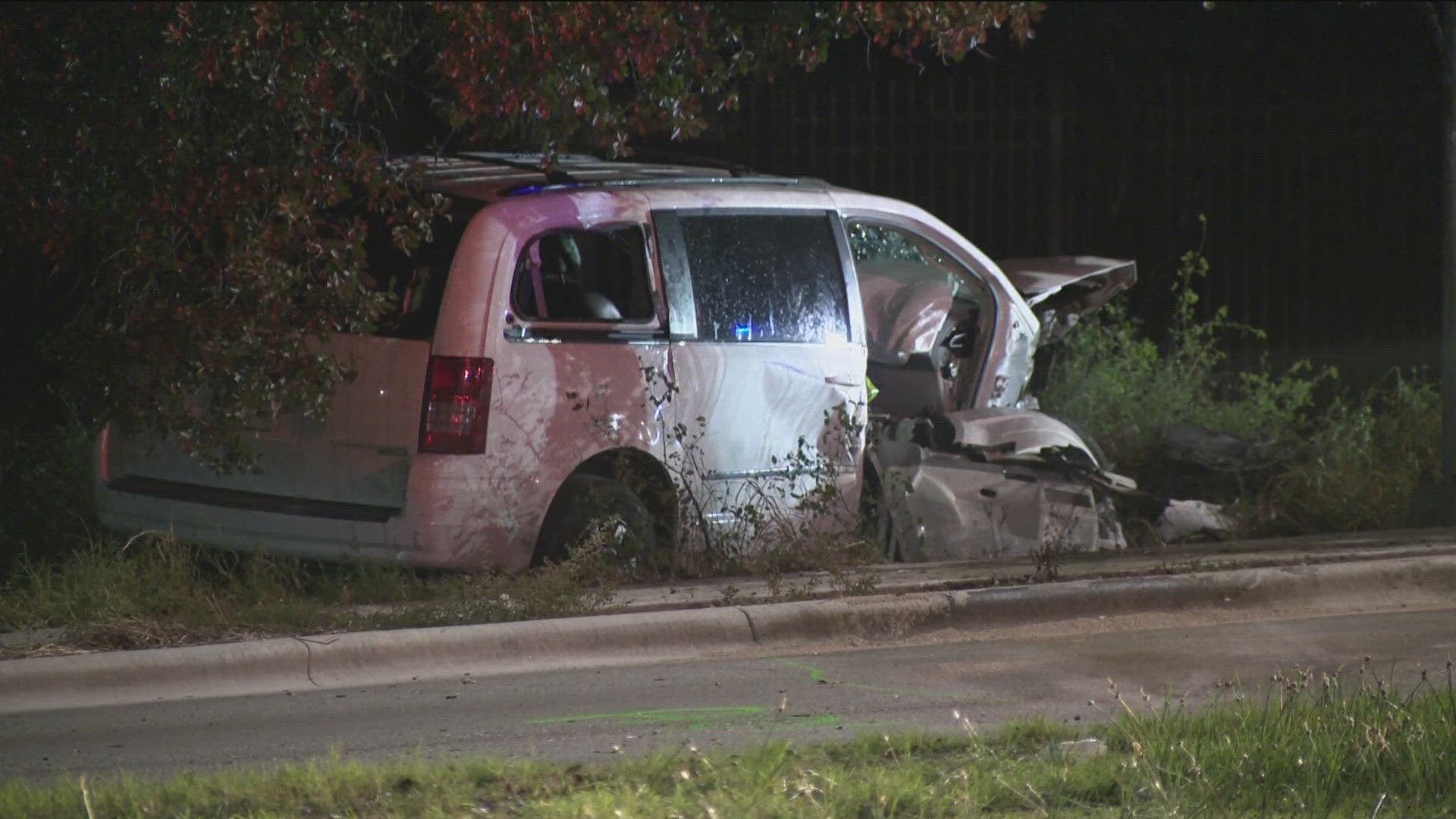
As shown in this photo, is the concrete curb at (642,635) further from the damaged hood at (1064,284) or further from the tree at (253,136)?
the damaged hood at (1064,284)

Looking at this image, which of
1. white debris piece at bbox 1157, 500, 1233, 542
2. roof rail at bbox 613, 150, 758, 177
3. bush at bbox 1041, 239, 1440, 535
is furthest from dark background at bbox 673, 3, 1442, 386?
white debris piece at bbox 1157, 500, 1233, 542

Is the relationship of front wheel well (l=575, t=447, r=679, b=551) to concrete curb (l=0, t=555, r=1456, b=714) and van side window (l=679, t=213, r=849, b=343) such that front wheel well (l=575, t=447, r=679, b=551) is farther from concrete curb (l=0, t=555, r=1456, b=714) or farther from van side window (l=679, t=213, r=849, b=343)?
concrete curb (l=0, t=555, r=1456, b=714)

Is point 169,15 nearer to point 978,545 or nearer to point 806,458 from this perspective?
point 806,458

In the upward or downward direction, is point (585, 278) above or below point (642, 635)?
above

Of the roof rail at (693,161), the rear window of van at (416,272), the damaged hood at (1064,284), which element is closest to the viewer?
the rear window of van at (416,272)

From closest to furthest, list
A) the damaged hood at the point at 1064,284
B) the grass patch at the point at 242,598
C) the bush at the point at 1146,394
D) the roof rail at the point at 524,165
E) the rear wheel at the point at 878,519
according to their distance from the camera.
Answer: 1. the grass patch at the point at 242,598
2. the roof rail at the point at 524,165
3. the rear wheel at the point at 878,519
4. the damaged hood at the point at 1064,284
5. the bush at the point at 1146,394

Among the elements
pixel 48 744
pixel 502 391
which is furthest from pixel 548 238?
pixel 48 744

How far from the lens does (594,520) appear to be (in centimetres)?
733

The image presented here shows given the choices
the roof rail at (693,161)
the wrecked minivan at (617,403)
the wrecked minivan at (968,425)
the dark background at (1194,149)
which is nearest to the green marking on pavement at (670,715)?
the wrecked minivan at (617,403)

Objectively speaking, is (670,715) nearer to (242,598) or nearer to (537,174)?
(242,598)

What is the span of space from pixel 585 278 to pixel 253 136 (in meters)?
1.74

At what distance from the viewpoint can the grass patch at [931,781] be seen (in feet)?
15.2

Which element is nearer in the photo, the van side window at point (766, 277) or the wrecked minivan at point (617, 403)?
the wrecked minivan at point (617, 403)

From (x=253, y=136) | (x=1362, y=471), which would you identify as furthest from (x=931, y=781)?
(x=1362, y=471)
